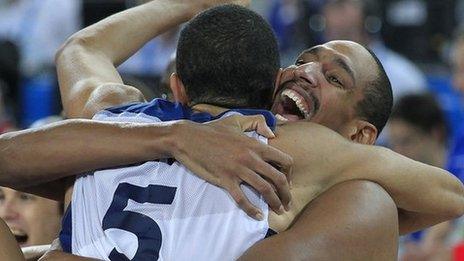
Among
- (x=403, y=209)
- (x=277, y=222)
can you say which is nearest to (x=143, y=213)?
(x=277, y=222)

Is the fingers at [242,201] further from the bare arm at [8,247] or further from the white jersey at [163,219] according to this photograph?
the bare arm at [8,247]

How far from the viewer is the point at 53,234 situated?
4.39m

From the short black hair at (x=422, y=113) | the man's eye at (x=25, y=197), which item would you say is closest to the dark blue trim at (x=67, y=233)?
the man's eye at (x=25, y=197)

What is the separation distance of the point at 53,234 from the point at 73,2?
565cm

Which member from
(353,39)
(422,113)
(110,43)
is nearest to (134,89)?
(110,43)

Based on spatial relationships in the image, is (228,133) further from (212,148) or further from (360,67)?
(360,67)

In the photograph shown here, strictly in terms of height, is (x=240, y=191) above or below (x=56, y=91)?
above

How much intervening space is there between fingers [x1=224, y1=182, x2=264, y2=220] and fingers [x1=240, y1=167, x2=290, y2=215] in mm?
32

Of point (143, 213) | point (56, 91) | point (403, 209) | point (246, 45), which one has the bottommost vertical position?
point (56, 91)

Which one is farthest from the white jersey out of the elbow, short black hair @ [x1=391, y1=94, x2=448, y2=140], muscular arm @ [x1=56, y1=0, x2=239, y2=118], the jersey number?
short black hair @ [x1=391, y1=94, x2=448, y2=140]

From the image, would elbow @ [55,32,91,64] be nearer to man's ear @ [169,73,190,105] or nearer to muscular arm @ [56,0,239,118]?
muscular arm @ [56,0,239,118]

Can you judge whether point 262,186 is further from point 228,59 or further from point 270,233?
point 228,59

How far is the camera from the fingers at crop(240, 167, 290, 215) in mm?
3125

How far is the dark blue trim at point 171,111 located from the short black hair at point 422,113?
13.1 ft
